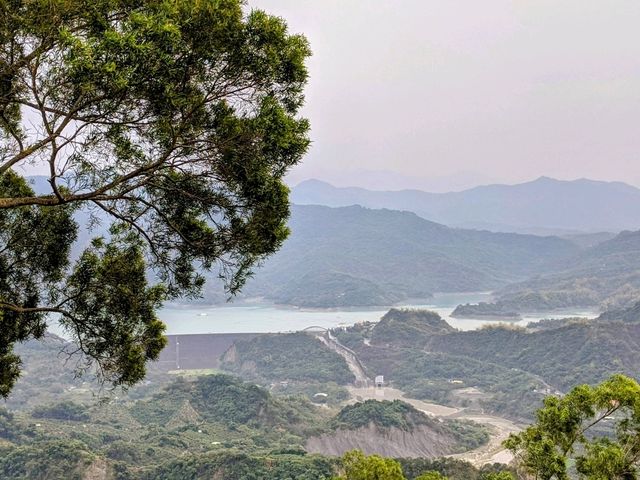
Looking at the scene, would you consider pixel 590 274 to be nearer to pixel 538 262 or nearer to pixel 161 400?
pixel 538 262

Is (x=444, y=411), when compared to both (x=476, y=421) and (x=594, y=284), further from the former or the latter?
(x=594, y=284)

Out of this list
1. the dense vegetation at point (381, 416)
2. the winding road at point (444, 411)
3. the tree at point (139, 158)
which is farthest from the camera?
the dense vegetation at point (381, 416)

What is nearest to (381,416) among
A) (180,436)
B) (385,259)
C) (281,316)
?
(180,436)

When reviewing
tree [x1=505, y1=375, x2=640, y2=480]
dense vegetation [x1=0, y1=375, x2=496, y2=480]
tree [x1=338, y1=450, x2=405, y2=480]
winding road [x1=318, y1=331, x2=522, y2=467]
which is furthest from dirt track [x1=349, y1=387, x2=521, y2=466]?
tree [x1=505, y1=375, x2=640, y2=480]

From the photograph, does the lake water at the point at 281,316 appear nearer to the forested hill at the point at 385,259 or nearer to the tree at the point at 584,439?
the forested hill at the point at 385,259

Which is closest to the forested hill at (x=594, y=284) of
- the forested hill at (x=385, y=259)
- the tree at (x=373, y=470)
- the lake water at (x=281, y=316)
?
the lake water at (x=281, y=316)

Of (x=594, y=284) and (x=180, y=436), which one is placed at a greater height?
(x=594, y=284)

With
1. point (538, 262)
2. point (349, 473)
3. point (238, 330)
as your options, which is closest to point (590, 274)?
point (538, 262)
